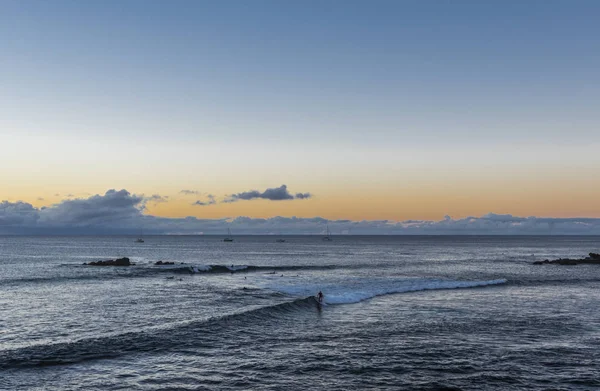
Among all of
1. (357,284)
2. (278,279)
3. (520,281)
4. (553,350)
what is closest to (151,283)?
(278,279)

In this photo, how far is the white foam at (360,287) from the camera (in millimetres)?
55219

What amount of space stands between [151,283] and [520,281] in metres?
62.3

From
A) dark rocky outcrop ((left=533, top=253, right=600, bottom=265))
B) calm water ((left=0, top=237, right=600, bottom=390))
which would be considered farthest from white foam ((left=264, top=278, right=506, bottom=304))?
dark rocky outcrop ((left=533, top=253, right=600, bottom=265))

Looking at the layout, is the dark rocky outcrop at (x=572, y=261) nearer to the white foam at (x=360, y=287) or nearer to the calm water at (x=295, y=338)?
the white foam at (x=360, y=287)

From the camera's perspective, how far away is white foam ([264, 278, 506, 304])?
55219mm

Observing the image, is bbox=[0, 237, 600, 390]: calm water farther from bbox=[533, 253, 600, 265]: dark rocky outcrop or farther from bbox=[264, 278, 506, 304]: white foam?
bbox=[533, 253, 600, 265]: dark rocky outcrop

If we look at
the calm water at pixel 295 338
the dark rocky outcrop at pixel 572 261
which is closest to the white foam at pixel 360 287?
the calm water at pixel 295 338

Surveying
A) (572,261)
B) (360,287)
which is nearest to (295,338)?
(360,287)

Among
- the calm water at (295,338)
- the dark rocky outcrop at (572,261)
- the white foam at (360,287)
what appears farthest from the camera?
the dark rocky outcrop at (572,261)

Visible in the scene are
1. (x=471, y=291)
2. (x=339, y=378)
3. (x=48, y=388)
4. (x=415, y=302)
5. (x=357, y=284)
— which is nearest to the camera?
(x=48, y=388)

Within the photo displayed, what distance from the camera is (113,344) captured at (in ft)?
102

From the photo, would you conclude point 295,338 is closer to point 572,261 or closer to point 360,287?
point 360,287

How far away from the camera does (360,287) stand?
64.1 m

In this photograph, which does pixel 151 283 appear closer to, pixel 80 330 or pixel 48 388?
pixel 80 330
